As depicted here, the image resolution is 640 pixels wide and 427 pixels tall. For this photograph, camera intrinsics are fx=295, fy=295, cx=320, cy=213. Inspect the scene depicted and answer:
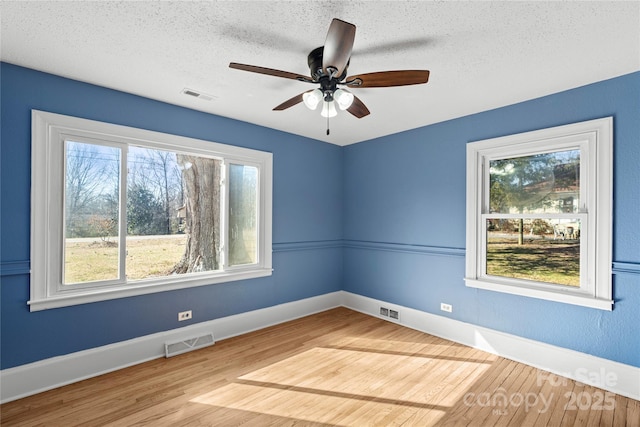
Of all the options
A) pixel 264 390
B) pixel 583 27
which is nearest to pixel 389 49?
pixel 583 27

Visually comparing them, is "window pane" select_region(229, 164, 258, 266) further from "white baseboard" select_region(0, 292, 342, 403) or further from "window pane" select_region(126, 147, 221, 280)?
"white baseboard" select_region(0, 292, 342, 403)

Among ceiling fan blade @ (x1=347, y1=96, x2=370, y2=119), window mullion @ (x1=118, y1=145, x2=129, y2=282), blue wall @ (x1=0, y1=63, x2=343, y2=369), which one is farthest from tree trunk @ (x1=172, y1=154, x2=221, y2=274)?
ceiling fan blade @ (x1=347, y1=96, x2=370, y2=119)

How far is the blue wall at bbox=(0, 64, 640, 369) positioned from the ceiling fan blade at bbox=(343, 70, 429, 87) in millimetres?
1748

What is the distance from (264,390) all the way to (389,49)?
2.75m

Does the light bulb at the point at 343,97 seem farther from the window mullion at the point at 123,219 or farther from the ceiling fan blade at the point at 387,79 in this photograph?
the window mullion at the point at 123,219

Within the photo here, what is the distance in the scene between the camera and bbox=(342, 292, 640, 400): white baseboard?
92.7 inches

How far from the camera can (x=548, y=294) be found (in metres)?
2.73

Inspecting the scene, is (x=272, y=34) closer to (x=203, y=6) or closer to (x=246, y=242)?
(x=203, y=6)

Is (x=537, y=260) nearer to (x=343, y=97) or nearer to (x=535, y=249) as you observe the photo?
(x=535, y=249)

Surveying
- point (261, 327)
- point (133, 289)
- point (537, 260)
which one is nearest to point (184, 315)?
point (133, 289)

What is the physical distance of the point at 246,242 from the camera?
12.1 ft

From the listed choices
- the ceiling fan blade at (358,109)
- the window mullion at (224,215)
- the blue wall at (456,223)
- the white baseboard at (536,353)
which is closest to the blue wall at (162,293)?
the window mullion at (224,215)

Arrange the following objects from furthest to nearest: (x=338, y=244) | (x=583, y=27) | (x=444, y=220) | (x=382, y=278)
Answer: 1. (x=338, y=244)
2. (x=382, y=278)
3. (x=444, y=220)
4. (x=583, y=27)

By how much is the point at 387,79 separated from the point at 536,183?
2.07 m
